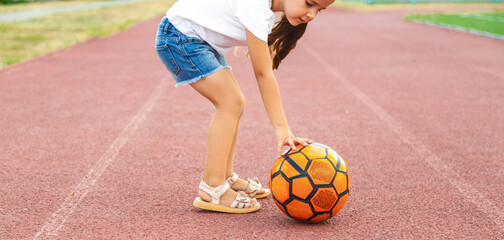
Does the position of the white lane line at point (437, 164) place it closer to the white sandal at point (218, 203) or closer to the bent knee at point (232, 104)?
the white sandal at point (218, 203)

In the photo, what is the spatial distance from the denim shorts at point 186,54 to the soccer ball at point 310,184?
755mm

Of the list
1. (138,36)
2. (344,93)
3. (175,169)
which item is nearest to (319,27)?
(138,36)

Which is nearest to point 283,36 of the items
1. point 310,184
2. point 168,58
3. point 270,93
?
point 270,93

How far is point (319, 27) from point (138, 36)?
311 inches

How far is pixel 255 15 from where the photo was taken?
10.9 feet

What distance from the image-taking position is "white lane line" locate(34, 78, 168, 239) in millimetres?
3662

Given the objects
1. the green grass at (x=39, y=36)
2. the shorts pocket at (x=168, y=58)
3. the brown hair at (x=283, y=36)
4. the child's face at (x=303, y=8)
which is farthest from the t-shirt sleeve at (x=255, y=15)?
the green grass at (x=39, y=36)

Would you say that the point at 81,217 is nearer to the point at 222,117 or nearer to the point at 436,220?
the point at 222,117

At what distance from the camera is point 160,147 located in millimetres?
5805

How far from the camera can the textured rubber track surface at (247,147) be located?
373cm

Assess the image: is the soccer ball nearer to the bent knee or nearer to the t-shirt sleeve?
the bent knee

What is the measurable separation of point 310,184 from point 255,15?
107 centimetres

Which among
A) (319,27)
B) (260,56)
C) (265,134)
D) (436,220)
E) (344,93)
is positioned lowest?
(319,27)

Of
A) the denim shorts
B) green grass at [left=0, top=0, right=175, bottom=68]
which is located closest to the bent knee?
the denim shorts
